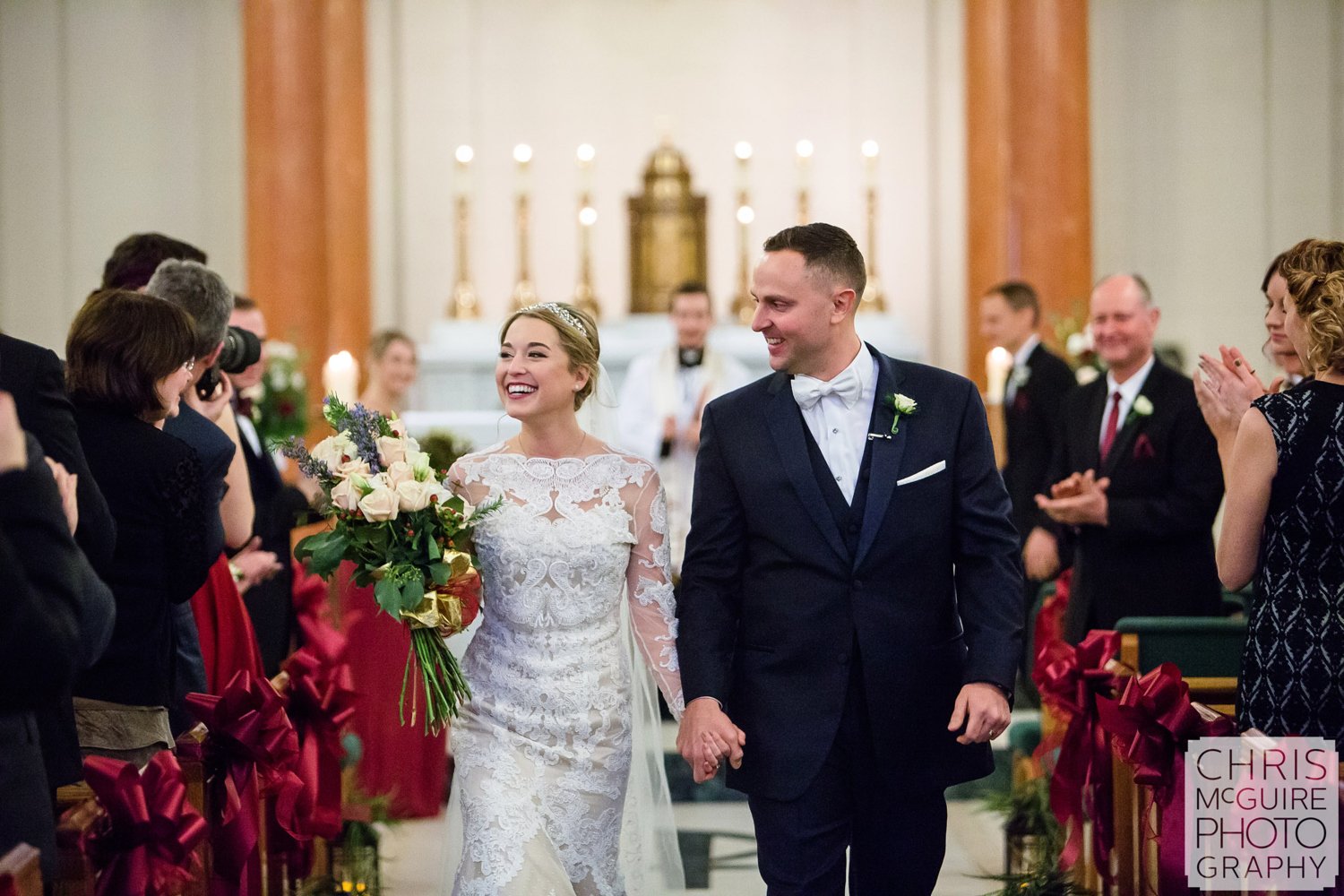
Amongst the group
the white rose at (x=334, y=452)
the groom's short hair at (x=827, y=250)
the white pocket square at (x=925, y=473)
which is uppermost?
the groom's short hair at (x=827, y=250)

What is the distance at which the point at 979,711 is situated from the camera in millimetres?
3674

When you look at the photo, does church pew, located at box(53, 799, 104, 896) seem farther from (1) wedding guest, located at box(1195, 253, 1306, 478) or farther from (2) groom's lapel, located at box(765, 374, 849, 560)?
(1) wedding guest, located at box(1195, 253, 1306, 478)

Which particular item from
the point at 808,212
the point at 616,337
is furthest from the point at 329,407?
the point at 808,212

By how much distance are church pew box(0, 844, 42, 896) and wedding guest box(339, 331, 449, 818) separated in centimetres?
445

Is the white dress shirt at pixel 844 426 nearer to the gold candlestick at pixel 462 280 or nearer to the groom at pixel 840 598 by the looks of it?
the groom at pixel 840 598

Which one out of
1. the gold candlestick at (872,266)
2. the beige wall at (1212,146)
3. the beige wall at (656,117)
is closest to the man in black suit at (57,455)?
the gold candlestick at (872,266)

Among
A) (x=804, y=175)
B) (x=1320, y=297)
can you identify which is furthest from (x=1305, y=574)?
(x=804, y=175)

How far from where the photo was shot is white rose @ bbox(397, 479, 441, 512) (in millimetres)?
3826

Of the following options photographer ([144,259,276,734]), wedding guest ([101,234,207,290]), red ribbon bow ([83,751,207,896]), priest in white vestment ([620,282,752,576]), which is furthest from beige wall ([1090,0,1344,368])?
red ribbon bow ([83,751,207,896])

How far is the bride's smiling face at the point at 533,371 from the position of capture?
4.24m

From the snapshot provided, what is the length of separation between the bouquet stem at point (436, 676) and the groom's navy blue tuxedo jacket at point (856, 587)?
22.9 inches

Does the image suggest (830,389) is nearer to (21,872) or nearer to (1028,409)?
(21,872)

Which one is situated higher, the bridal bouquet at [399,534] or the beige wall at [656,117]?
the beige wall at [656,117]

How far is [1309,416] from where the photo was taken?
12.1 feet
